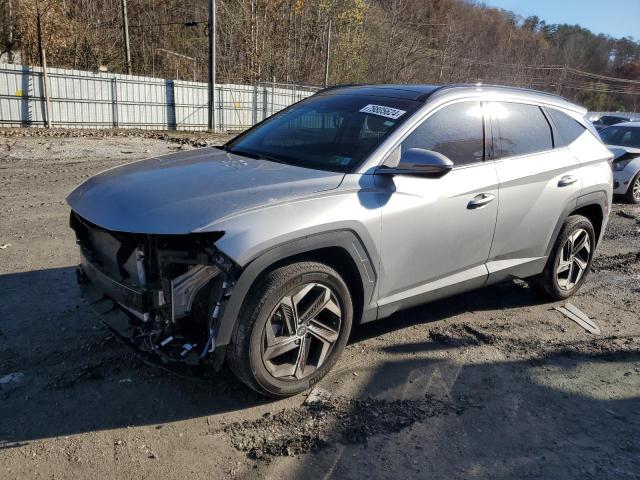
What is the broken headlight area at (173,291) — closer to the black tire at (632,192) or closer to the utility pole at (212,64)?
the black tire at (632,192)

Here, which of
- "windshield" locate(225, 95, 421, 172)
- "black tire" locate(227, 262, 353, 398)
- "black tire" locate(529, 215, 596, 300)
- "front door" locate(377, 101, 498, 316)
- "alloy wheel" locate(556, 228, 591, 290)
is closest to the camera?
"black tire" locate(227, 262, 353, 398)

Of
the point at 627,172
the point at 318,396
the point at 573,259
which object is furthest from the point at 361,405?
the point at 627,172

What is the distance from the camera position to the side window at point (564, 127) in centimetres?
465

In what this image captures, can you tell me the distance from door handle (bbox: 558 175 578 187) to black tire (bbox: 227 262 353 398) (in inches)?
96.3

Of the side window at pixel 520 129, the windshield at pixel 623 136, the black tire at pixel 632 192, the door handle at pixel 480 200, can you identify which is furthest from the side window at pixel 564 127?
the windshield at pixel 623 136

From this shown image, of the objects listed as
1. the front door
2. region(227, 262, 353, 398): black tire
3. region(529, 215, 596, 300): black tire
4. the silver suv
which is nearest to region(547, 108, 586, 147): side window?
the silver suv

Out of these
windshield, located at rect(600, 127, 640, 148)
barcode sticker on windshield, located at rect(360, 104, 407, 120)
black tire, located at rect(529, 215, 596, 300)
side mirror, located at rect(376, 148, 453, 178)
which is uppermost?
barcode sticker on windshield, located at rect(360, 104, 407, 120)

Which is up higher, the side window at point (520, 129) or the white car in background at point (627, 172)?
the side window at point (520, 129)

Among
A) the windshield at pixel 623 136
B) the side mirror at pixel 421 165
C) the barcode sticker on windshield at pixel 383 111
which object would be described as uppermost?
the barcode sticker on windshield at pixel 383 111

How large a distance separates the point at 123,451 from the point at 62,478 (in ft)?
0.96

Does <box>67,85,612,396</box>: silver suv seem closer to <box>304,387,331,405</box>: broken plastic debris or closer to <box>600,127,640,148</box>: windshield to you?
<box>304,387,331,405</box>: broken plastic debris

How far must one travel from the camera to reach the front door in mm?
3336

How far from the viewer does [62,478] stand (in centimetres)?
245

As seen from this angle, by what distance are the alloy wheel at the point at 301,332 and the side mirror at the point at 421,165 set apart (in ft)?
2.86
